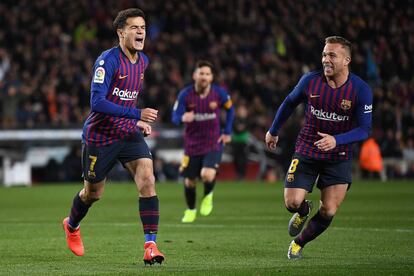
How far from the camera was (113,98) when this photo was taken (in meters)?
10.1

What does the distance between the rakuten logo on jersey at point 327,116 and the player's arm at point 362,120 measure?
0.14 m

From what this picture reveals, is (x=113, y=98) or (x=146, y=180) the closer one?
(x=146, y=180)

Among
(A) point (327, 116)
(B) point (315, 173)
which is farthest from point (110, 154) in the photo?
(A) point (327, 116)

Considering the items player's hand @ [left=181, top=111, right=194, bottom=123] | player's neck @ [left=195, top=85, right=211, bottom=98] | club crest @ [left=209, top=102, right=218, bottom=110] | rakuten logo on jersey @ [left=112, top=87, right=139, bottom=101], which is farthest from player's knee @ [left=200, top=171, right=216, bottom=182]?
rakuten logo on jersey @ [left=112, top=87, right=139, bottom=101]

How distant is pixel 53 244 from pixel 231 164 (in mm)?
18169

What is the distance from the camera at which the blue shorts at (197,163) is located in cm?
1662

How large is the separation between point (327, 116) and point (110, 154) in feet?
7.40

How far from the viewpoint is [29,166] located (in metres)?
28.3

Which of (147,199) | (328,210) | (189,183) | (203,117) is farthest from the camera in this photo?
(203,117)

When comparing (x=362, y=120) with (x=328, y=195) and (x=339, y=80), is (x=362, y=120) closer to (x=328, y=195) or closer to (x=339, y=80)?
(x=339, y=80)

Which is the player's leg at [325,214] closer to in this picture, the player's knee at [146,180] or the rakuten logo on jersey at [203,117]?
the player's knee at [146,180]

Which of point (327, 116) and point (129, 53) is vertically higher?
point (129, 53)

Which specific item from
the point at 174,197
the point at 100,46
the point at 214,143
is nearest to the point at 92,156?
the point at 214,143

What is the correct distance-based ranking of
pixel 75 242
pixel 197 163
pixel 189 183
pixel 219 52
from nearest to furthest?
pixel 75 242, pixel 189 183, pixel 197 163, pixel 219 52
